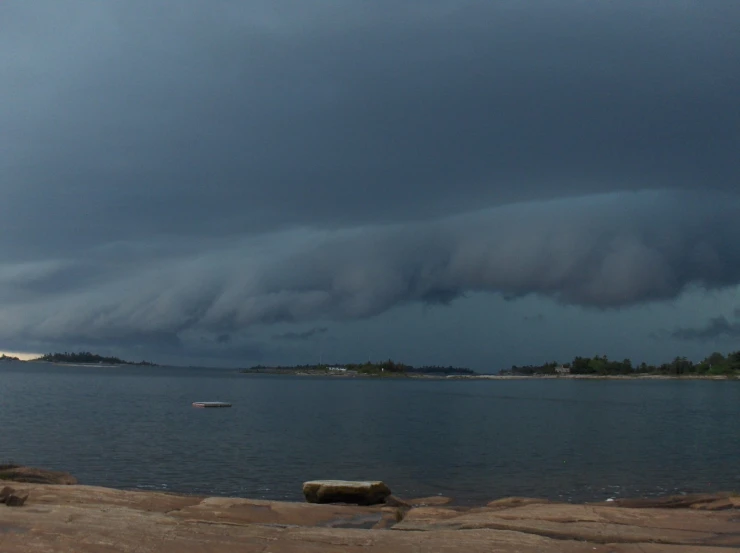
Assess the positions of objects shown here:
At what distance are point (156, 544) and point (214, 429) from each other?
56443mm

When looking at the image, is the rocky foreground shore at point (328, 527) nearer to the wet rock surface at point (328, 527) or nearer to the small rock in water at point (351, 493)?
the wet rock surface at point (328, 527)

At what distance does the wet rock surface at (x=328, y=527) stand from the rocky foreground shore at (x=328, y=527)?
0.03 m

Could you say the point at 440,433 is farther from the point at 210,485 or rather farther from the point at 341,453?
the point at 210,485

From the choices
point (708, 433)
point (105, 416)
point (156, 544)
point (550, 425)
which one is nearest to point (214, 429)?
point (105, 416)

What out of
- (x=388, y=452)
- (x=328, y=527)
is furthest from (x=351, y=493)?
(x=388, y=452)

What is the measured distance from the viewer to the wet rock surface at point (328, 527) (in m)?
17.2

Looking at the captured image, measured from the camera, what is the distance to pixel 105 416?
85.3m

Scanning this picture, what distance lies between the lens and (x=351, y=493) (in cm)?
2677

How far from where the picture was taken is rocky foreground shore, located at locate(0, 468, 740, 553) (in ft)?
56.4

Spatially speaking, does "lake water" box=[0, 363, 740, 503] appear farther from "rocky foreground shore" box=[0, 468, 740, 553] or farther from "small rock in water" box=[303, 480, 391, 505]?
"rocky foreground shore" box=[0, 468, 740, 553]

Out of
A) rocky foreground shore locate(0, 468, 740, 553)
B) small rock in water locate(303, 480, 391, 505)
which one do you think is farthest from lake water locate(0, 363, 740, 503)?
rocky foreground shore locate(0, 468, 740, 553)

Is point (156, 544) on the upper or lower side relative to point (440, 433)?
upper

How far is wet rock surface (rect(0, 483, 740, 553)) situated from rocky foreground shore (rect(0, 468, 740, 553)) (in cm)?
3

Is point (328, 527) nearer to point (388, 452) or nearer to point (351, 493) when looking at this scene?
point (351, 493)
